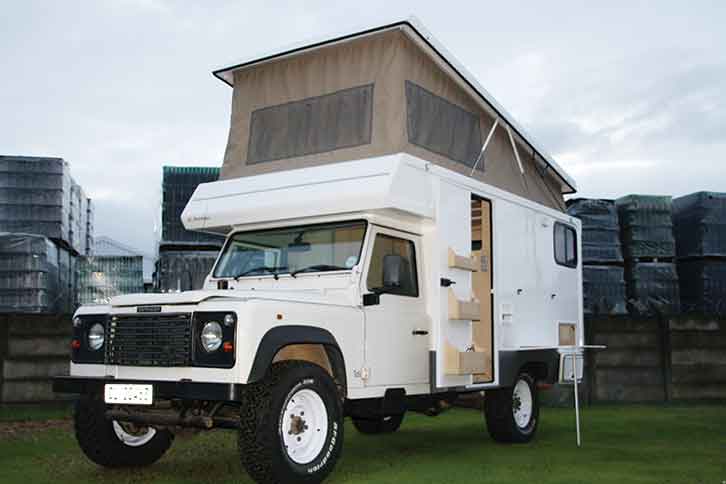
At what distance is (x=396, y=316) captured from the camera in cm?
741

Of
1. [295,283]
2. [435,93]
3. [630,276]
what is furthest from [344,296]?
[630,276]

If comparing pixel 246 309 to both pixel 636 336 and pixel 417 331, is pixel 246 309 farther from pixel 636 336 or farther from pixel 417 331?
pixel 636 336

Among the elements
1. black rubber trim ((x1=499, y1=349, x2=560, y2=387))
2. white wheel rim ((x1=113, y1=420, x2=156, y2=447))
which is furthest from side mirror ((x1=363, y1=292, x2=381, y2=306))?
black rubber trim ((x1=499, y1=349, x2=560, y2=387))

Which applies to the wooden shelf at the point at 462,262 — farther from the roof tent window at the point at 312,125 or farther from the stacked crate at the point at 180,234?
the stacked crate at the point at 180,234

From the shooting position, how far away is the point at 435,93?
8.49 metres

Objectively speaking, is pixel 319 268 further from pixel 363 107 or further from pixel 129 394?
pixel 129 394

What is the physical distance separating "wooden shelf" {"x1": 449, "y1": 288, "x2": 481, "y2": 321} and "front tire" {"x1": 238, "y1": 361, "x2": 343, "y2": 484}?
1861mm

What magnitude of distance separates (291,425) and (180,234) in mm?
9329

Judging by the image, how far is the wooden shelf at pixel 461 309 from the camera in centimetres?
790

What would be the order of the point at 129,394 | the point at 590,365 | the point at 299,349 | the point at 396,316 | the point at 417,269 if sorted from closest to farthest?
the point at 129,394
the point at 299,349
the point at 396,316
the point at 417,269
the point at 590,365

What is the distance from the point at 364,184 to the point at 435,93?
1.80m

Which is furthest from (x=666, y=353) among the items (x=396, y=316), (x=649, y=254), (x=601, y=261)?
(x=396, y=316)

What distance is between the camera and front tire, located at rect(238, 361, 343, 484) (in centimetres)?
A: 586

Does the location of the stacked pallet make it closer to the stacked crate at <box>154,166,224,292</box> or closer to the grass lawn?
the stacked crate at <box>154,166,224,292</box>
